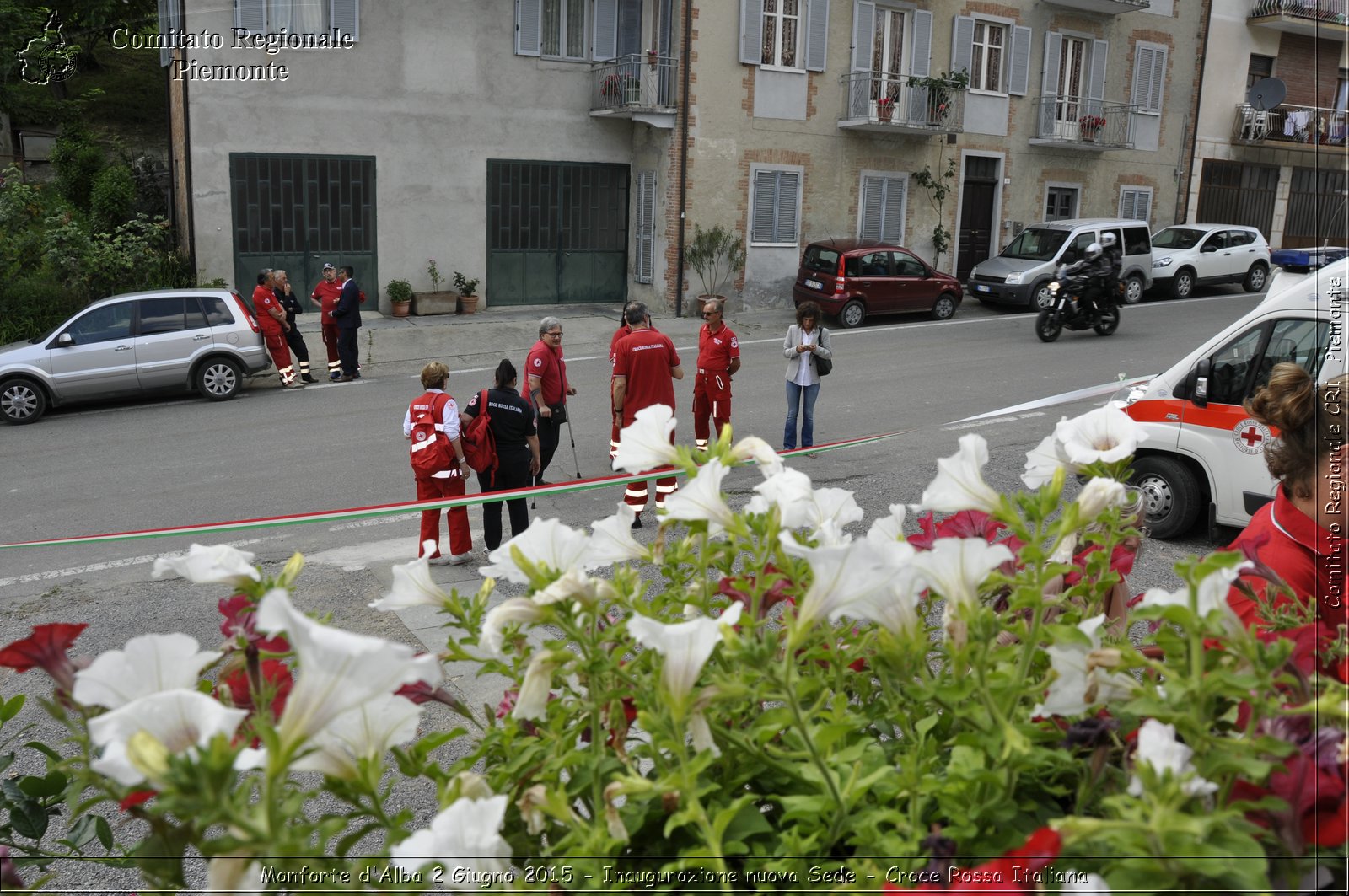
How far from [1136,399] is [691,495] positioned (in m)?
8.15

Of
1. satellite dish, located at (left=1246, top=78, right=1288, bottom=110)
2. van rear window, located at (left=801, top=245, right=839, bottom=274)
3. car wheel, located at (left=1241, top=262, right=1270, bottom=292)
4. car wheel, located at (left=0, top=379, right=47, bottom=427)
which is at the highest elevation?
satellite dish, located at (left=1246, top=78, right=1288, bottom=110)

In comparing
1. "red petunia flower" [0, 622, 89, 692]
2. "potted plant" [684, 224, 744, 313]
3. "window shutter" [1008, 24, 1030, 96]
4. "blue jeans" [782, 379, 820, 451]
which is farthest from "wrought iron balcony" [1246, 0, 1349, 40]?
"red petunia flower" [0, 622, 89, 692]

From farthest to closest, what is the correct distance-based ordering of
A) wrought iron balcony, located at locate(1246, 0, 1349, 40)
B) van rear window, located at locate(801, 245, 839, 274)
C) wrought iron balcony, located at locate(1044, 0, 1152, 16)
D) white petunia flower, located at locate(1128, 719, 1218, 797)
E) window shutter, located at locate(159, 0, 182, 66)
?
wrought iron balcony, located at locate(1246, 0, 1349, 40), wrought iron balcony, located at locate(1044, 0, 1152, 16), van rear window, located at locate(801, 245, 839, 274), window shutter, located at locate(159, 0, 182, 66), white petunia flower, located at locate(1128, 719, 1218, 797)

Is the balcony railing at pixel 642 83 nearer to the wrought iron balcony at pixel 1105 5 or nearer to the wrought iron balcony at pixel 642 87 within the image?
the wrought iron balcony at pixel 642 87

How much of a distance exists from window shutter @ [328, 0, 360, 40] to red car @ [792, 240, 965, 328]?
9.29 metres

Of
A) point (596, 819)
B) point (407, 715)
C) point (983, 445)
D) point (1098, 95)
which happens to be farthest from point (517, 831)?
point (1098, 95)

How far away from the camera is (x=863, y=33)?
24875 mm

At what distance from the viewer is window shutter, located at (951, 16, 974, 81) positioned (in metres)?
26.2

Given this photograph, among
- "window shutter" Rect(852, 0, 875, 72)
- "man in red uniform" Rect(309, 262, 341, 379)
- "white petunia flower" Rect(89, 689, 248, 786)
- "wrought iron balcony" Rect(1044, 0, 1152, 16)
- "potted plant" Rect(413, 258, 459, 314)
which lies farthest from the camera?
"wrought iron balcony" Rect(1044, 0, 1152, 16)

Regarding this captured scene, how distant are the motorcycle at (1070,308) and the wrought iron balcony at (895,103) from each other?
617 centimetres

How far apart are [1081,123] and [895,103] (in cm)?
635

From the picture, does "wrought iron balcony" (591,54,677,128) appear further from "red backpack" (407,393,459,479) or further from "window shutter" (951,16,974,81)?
"red backpack" (407,393,459,479)

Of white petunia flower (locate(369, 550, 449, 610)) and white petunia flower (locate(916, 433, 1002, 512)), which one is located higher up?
white petunia flower (locate(916, 433, 1002, 512))

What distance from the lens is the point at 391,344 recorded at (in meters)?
20.0
